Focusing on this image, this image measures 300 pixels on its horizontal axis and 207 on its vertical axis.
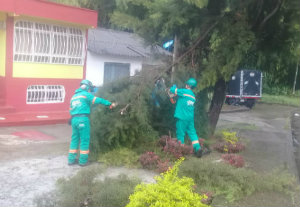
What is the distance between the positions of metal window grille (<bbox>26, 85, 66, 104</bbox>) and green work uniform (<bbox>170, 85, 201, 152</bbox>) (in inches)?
198

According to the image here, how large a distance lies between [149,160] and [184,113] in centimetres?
148

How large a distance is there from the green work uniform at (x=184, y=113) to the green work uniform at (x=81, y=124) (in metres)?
1.69

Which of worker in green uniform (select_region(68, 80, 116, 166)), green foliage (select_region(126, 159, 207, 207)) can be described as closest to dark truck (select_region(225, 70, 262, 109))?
worker in green uniform (select_region(68, 80, 116, 166))

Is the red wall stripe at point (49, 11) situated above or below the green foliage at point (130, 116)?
above

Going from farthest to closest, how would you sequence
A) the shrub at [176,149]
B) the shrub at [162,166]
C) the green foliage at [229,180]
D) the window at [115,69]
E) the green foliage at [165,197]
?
the window at [115,69] < the shrub at [176,149] < the shrub at [162,166] < the green foliage at [229,180] < the green foliage at [165,197]

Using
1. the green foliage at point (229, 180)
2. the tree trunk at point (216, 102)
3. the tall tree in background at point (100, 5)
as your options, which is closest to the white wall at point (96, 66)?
the tall tree in background at point (100, 5)

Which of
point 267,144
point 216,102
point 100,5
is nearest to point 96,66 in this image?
point 100,5

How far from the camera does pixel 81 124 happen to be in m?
6.18

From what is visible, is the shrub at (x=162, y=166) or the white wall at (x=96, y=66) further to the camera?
the white wall at (x=96, y=66)

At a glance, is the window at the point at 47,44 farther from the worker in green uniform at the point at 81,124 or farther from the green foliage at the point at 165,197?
the green foliage at the point at 165,197

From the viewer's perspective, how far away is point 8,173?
5496mm

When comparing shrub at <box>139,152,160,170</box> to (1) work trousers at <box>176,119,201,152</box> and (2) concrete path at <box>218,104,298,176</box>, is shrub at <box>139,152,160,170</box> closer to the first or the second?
(1) work trousers at <box>176,119,201,152</box>

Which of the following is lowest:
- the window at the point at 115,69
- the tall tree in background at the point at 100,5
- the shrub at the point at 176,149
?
the shrub at the point at 176,149

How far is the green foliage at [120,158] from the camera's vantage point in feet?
20.6
